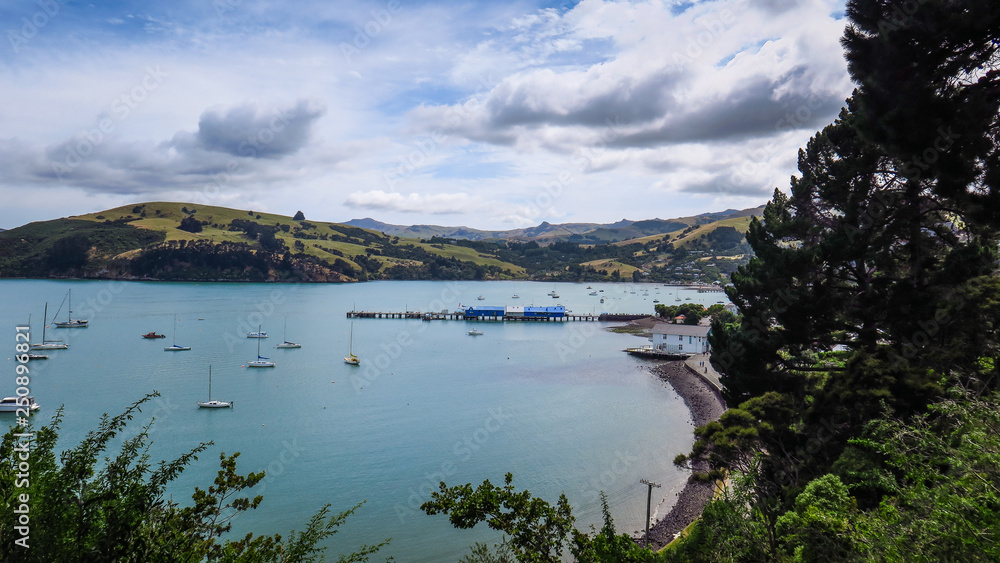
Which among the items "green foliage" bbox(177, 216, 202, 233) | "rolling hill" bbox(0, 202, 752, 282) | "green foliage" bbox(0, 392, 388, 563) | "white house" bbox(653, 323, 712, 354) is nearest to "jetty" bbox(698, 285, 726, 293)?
"rolling hill" bbox(0, 202, 752, 282)

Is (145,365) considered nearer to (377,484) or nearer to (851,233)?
(377,484)

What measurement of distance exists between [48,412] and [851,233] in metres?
39.9

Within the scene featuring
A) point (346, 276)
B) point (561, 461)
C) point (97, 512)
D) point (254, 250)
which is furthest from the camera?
point (346, 276)

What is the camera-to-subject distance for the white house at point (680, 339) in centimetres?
5381

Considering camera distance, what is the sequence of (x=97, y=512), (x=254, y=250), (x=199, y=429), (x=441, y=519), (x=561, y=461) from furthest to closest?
(x=254, y=250) < (x=199, y=429) < (x=561, y=461) < (x=441, y=519) < (x=97, y=512)

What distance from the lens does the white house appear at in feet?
177

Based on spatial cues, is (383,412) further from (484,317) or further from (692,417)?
(484,317)

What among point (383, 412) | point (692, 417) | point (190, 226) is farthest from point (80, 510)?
point (190, 226)

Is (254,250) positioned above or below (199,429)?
above

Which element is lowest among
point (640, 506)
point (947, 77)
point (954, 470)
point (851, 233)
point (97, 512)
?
point (640, 506)

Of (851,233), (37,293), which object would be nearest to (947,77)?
(851,233)

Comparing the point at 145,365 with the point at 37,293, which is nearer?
the point at 145,365

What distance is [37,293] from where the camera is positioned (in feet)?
294

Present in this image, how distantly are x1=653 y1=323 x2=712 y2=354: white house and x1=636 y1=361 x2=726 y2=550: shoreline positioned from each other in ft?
12.0
